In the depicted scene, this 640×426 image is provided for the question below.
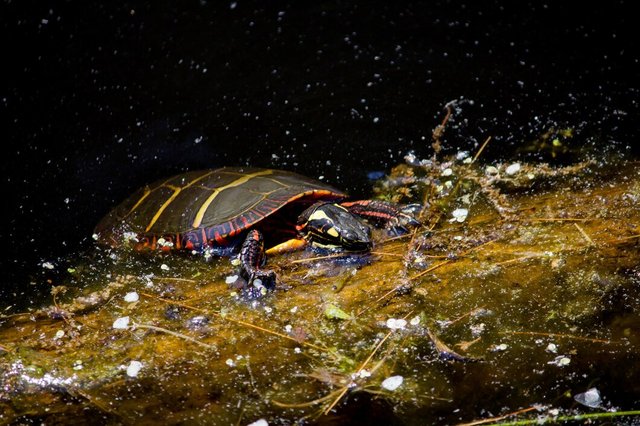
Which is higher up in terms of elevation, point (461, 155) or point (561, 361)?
point (461, 155)

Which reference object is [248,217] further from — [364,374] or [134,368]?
[364,374]

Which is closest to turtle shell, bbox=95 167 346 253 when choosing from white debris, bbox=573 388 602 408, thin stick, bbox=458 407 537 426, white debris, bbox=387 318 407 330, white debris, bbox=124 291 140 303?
white debris, bbox=124 291 140 303

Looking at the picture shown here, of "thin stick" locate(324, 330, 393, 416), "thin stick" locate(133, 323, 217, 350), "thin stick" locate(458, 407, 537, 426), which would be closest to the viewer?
"thin stick" locate(458, 407, 537, 426)

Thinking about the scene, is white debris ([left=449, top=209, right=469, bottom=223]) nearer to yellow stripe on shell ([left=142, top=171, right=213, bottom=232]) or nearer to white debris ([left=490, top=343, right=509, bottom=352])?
white debris ([left=490, top=343, right=509, bottom=352])

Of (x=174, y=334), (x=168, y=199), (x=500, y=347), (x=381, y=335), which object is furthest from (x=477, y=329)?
(x=168, y=199)

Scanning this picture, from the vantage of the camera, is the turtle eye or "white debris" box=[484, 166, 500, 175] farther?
"white debris" box=[484, 166, 500, 175]

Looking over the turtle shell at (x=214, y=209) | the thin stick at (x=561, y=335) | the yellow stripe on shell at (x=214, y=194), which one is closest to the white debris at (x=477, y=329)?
the thin stick at (x=561, y=335)

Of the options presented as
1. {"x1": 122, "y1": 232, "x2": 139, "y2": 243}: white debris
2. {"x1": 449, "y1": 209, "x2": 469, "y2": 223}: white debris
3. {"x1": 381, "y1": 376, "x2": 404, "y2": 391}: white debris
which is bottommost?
{"x1": 381, "y1": 376, "x2": 404, "y2": 391}: white debris
